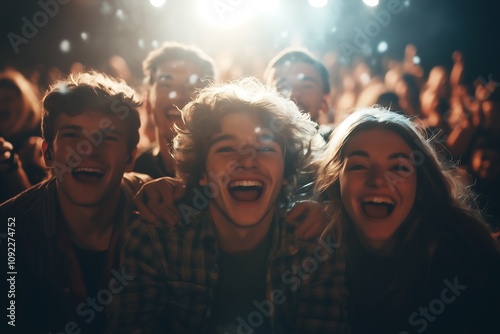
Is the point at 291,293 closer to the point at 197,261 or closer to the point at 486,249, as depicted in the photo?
the point at 197,261

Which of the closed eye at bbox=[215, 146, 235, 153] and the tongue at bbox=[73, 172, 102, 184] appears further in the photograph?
the tongue at bbox=[73, 172, 102, 184]

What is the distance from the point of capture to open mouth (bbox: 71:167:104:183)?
2.00m

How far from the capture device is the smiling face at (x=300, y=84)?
2.70 meters

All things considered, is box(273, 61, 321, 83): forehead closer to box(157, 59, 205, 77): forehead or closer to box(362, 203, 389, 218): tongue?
box(157, 59, 205, 77): forehead

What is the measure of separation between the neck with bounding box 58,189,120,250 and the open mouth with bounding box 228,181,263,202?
26.3 inches

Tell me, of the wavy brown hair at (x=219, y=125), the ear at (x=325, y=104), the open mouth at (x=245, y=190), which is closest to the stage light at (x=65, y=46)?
the wavy brown hair at (x=219, y=125)

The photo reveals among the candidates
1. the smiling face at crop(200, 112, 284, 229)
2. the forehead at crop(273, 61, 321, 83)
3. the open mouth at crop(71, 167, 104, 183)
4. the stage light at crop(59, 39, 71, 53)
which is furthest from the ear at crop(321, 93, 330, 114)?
the stage light at crop(59, 39, 71, 53)

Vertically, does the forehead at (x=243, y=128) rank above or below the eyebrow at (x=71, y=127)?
above

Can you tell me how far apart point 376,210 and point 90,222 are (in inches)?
57.0

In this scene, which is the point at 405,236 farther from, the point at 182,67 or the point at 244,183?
the point at 182,67

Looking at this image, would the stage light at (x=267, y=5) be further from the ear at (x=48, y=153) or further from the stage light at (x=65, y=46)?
the ear at (x=48, y=153)

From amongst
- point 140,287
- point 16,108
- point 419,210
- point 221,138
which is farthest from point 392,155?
point 16,108

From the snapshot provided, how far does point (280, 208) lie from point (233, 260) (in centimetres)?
35

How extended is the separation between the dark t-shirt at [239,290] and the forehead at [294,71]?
1.27 m
